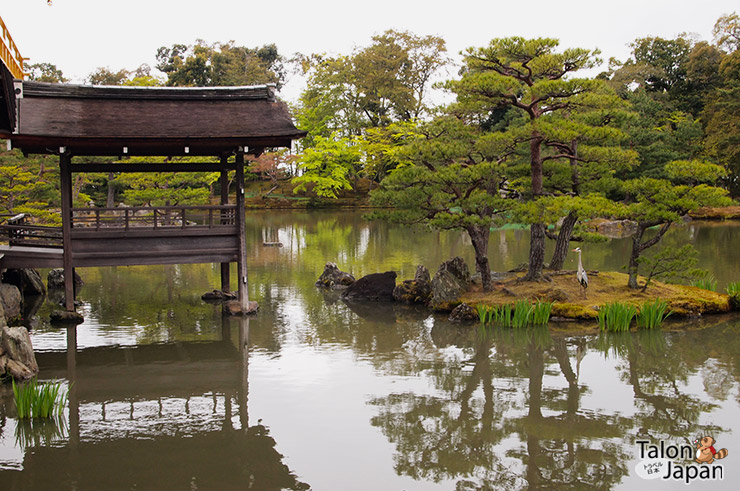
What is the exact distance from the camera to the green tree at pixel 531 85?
40.4 ft

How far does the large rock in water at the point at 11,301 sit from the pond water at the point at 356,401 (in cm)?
57

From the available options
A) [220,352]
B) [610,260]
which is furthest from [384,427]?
[610,260]

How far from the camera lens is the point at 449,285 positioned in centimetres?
1322

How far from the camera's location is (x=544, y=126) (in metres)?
12.3

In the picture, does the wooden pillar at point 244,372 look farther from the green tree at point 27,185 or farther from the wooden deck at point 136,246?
the green tree at point 27,185

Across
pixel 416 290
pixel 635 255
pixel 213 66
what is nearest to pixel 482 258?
pixel 416 290

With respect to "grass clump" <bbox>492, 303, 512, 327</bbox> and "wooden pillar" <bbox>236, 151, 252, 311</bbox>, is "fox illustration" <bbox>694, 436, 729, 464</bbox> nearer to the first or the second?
"grass clump" <bbox>492, 303, 512, 327</bbox>

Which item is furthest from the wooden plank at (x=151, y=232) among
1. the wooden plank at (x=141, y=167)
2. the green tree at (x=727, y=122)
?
the green tree at (x=727, y=122)

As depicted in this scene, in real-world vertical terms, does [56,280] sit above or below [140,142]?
below

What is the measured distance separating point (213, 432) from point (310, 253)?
51.0 feet

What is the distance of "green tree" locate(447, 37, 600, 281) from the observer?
12.3 m

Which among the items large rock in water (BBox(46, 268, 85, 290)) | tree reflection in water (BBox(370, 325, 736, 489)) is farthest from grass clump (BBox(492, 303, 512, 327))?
large rock in water (BBox(46, 268, 85, 290))

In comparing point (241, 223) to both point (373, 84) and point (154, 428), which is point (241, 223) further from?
point (373, 84)

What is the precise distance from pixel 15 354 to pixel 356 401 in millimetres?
4856
